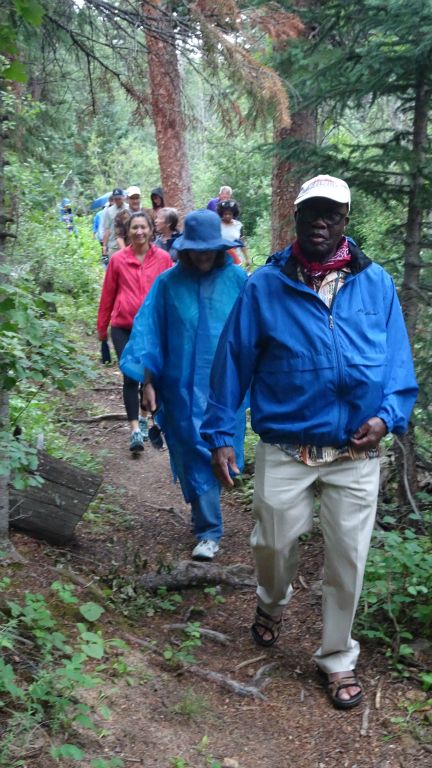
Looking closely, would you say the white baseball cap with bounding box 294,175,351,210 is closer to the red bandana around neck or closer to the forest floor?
the red bandana around neck

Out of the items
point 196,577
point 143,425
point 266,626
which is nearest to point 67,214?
point 143,425

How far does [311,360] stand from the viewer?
3730 millimetres

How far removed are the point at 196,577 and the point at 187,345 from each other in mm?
1530

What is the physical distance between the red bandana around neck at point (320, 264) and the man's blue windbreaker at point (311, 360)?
1.5 inches

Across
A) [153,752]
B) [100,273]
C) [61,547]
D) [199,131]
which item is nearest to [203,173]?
[100,273]

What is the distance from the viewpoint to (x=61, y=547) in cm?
552

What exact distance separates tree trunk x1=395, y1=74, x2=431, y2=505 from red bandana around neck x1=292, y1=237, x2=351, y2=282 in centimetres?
169

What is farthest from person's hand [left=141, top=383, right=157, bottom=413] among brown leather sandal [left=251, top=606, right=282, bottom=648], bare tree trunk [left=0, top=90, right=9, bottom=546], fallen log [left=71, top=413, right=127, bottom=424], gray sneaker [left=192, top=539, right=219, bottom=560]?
fallen log [left=71, top=413, right=127, bottom=424]

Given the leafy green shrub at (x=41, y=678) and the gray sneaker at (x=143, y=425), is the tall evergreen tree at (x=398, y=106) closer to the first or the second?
the leafy green shrub at (x=41, y=678)

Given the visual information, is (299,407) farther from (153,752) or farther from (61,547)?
(61,547)

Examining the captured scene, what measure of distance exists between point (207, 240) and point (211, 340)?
26.4 inches

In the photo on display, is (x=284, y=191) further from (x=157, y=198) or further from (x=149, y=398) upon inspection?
(x=149, y=398)

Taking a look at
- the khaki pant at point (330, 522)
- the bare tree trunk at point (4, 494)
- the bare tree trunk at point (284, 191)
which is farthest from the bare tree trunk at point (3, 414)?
the bare tree trunk at point (284, 191)

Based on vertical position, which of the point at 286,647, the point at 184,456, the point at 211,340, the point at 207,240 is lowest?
the point at 286,647
